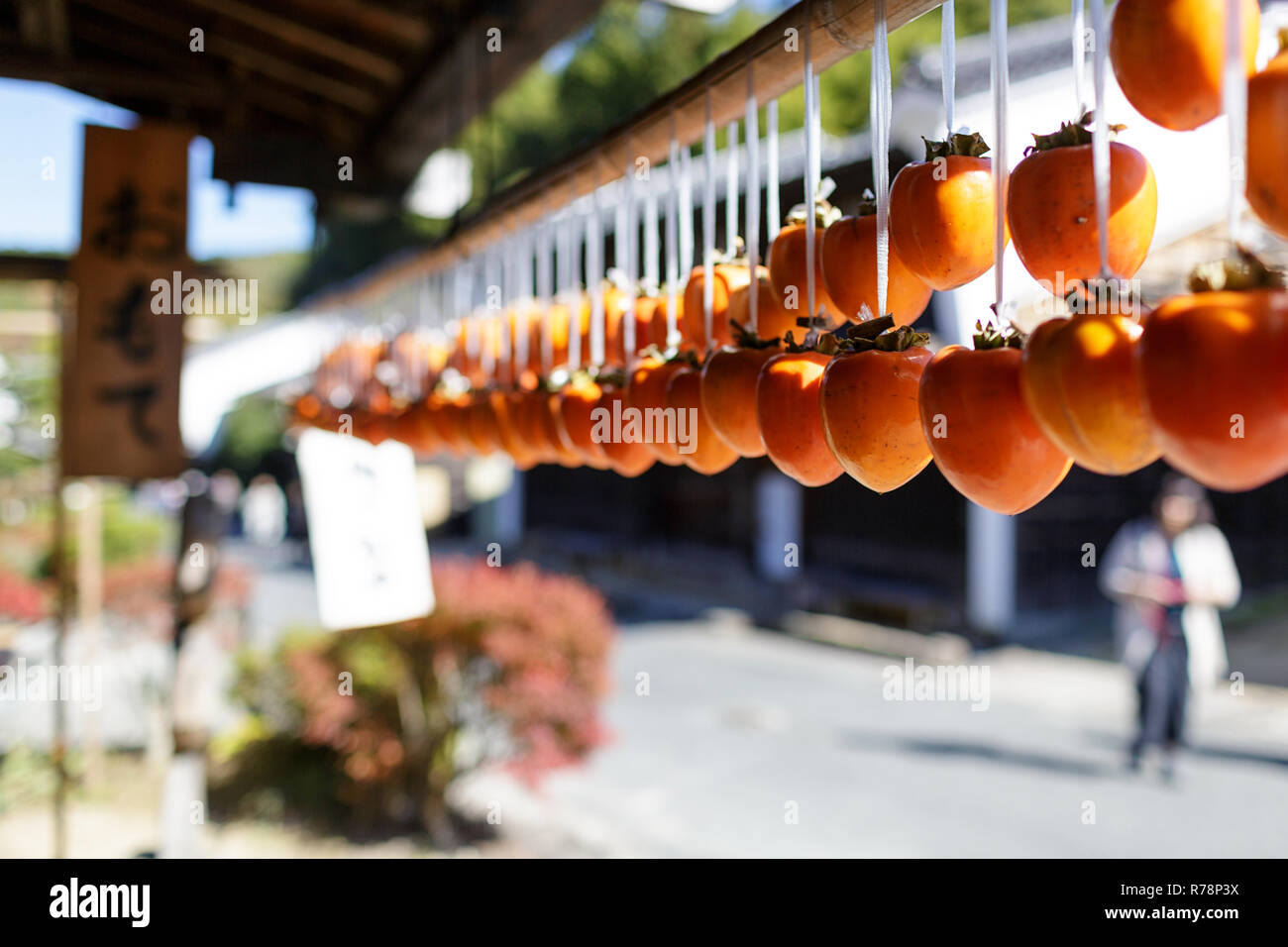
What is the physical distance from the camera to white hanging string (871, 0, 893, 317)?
0.98 meters

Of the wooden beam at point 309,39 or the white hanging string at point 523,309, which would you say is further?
the wooden beam at point 309,39

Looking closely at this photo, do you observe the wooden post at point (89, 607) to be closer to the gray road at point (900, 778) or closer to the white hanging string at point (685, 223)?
the gray road at point (900, 778)

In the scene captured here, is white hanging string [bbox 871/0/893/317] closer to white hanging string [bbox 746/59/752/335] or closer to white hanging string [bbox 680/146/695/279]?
white hanging string [bbox 746/59/752/335]

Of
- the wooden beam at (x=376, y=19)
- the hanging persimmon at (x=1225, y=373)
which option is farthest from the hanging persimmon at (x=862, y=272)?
the wooden beam at (x=376, y=19)

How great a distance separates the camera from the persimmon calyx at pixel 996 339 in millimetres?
855

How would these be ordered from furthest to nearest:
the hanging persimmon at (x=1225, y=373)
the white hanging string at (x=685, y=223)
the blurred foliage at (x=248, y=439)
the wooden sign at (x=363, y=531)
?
the blurred foliage at (x=248, y=439) → the wooden sign at (x=363, y=531) → the white hanging string at (x=685, y=223) → the hanging persimmon at (x=1225, y=373)

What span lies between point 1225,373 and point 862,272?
519mm

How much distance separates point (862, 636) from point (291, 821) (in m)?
6.35

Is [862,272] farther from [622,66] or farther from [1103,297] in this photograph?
[622,66]

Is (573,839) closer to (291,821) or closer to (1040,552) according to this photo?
(291,821)

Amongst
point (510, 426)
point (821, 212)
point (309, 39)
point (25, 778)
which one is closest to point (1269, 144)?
point (821, 212)

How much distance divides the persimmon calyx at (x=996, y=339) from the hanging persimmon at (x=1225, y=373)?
189 millimetres

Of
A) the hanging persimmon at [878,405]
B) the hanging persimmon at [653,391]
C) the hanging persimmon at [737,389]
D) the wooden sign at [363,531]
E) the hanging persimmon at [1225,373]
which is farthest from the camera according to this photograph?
the wooden sign at [363,531]
